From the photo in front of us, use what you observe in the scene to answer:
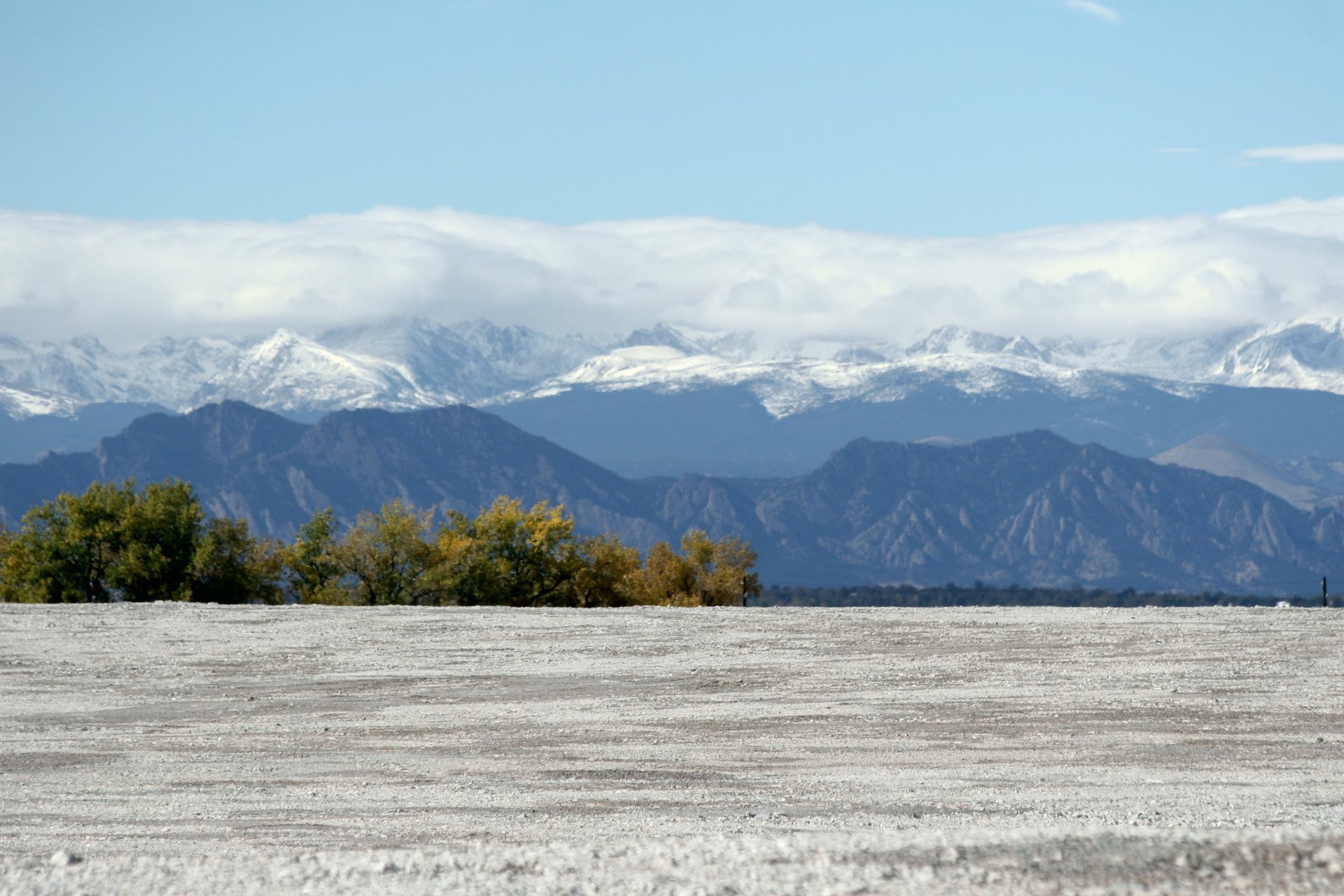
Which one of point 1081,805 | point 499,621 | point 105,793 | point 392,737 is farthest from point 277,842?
point 499,621

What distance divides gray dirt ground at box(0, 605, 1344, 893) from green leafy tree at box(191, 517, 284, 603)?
61.2 ft

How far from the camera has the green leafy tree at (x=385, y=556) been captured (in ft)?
183

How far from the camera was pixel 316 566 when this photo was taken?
193 feet

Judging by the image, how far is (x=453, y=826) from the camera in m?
14.7

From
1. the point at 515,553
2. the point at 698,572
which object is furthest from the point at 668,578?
the point at 515,553

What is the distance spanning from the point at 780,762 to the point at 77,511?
4353 cm

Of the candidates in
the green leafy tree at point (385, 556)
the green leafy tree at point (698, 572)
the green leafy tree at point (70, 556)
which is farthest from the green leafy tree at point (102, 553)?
the green leafy tree at point (698, 572)

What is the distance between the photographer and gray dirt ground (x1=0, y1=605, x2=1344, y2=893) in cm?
1174

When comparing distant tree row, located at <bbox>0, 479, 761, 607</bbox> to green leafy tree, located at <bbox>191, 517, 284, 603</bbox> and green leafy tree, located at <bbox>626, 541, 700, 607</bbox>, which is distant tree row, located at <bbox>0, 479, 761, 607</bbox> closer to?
green leafy tree, located at <bbox>191, 517, 284, 603</bbox>

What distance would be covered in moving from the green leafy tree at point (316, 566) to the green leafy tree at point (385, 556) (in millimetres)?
613

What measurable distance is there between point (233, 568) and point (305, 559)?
4.06m

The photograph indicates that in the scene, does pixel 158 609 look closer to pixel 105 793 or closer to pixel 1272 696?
pixel 105 793

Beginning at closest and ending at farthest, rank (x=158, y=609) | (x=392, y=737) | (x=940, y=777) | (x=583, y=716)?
(x=940, y=777)
(x=392, y=737)
(x=583, y=716)
(x=158, y=609)

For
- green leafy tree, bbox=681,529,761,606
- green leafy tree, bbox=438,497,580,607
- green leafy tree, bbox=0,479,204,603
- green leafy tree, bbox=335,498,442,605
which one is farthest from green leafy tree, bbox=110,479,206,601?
green leafy tree, bbox=681,529,761,606
